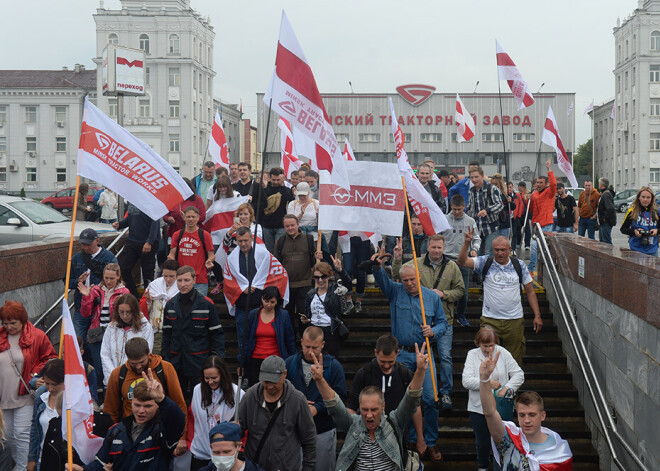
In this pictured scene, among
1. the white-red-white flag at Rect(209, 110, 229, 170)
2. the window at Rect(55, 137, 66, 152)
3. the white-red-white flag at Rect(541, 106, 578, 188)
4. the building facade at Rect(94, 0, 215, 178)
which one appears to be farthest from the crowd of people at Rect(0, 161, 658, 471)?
the window at Rect(55, 137, 66, 152)

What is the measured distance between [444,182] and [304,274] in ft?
17.7

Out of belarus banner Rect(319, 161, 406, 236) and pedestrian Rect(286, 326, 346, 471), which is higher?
belarus banner Rect(319, 161, 406, 236)

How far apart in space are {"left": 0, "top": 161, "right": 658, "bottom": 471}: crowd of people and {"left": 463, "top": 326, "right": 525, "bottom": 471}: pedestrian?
1 cm

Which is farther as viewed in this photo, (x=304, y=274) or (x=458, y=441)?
(x=304, y=274)

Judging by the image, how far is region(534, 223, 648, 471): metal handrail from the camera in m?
7.84

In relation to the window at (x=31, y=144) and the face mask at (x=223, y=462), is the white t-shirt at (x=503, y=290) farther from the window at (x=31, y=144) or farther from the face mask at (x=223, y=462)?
the window at (x=31, y=144)

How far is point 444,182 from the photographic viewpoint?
1479 cm

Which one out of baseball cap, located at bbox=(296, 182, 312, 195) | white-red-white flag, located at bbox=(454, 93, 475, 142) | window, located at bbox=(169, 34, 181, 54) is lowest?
baseball cap, located at bbox=(296, 182, 312, 195)

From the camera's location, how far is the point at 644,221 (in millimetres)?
11258

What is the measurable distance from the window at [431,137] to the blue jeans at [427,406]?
5908 centimetres

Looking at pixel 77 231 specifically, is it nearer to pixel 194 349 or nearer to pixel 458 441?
pixel 194 349

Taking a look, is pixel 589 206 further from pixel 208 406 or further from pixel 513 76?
pixel 208 406

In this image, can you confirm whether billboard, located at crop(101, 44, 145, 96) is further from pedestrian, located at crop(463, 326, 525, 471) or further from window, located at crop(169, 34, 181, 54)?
window, located at crop(169, 34, 181, 54)

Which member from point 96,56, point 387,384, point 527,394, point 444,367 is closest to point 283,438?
point 387,384
